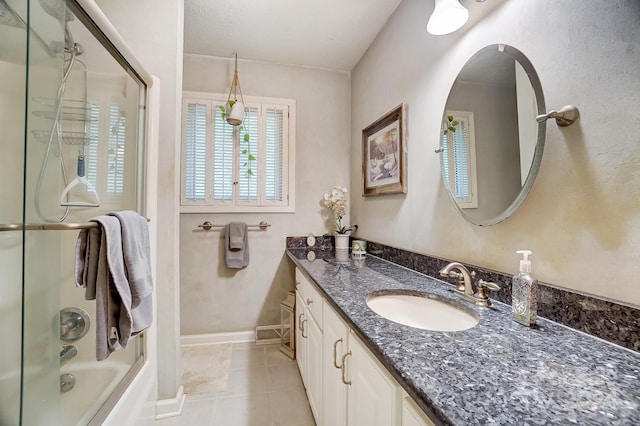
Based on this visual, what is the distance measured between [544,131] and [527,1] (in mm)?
473

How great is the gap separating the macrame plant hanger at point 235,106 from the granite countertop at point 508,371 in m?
1.87

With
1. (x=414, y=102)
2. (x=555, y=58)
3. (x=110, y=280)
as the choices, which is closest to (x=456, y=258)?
(x=555, y=58)

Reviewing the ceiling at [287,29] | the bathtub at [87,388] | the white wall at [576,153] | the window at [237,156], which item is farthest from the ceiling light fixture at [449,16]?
the bathtub at [87,388]

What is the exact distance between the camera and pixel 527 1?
891 millimetres

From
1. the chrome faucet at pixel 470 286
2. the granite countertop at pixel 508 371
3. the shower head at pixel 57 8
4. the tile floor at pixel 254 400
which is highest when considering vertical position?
the shower head at pixel 57 8

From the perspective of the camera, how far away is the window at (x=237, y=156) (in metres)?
2.23

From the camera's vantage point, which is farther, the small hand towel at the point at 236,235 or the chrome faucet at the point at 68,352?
the small hand towel at the point at 236,235

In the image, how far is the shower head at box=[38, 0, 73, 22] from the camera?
0.79 metres

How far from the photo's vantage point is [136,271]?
3.10 ft

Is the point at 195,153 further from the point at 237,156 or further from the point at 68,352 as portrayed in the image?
the point at 68,352

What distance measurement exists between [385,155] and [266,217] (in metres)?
1.18

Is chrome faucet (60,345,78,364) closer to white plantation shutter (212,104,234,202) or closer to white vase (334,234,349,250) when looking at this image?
white plantation shutter (212,104,234,202)

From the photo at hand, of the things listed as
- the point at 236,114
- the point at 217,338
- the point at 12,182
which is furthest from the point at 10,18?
the point at 217,338

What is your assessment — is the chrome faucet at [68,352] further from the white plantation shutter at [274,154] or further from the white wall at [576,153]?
the white wall at [576,153]
